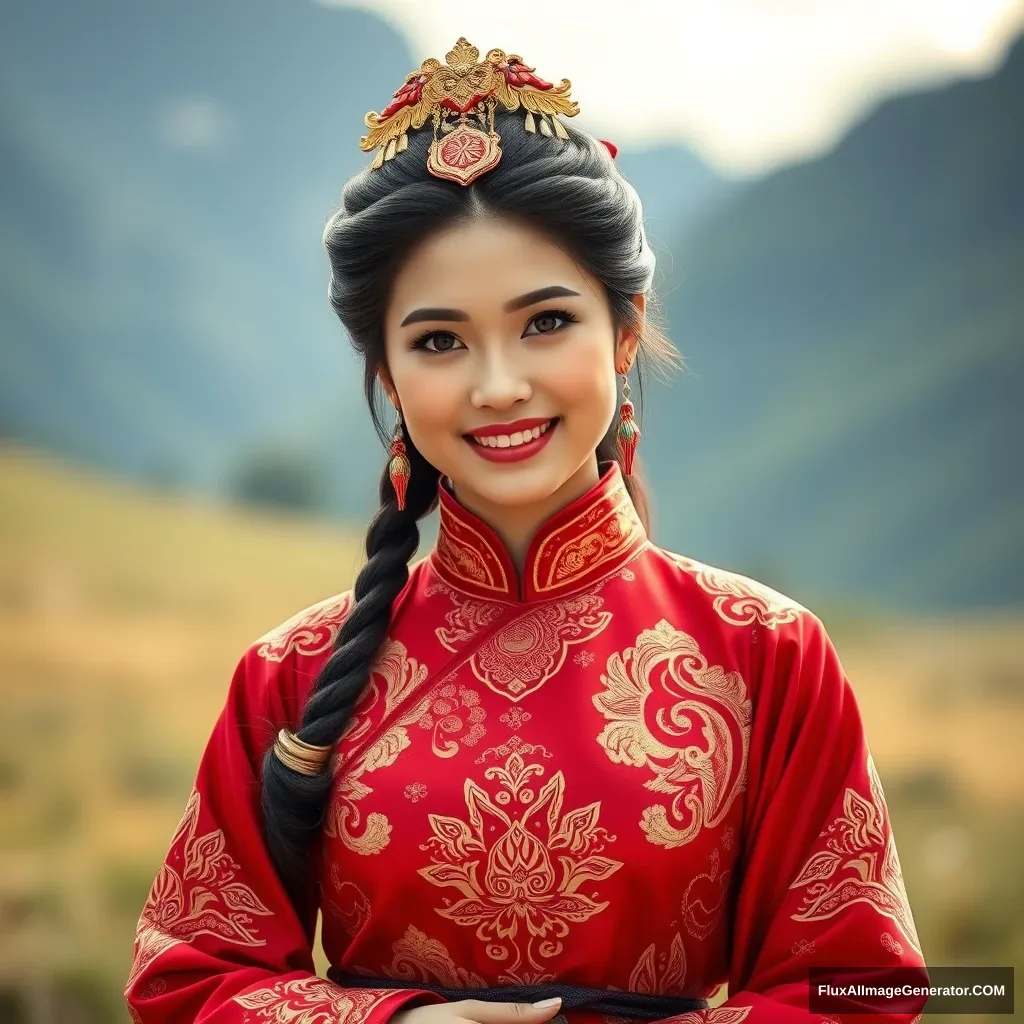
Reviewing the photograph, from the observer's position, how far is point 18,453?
5.41 meters

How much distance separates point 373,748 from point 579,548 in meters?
0.37

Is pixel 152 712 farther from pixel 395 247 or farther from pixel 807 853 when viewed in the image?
pixel 807 853

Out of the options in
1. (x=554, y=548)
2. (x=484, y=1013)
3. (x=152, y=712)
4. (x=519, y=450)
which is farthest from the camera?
(x=152, y=712)

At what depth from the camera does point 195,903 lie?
5.32ft

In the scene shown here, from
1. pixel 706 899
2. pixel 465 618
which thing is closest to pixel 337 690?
pixel 465 618

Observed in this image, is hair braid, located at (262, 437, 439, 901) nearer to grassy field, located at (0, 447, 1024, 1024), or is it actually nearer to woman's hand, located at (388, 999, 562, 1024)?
woman's hand, located at (388, 999, 562, 1024)

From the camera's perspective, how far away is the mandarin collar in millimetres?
1663

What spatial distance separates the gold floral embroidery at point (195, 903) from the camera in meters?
1.60

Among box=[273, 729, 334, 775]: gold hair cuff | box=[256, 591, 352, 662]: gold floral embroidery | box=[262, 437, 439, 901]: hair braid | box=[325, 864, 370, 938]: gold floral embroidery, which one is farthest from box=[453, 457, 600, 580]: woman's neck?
box=[325, 864, 370, 938]: gold floral embroidery

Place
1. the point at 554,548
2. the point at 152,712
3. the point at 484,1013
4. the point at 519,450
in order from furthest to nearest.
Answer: the point at 152,712 < the point at 554,548 < the point at 519,450 < the point at 484,1013

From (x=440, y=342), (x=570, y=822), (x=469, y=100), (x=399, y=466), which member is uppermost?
(x=469, y=100)

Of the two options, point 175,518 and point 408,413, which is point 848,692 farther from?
point 175,518

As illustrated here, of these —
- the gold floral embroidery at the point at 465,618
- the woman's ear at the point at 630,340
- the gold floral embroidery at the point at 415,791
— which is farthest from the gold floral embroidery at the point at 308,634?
the woman's ear at the point at 630,340

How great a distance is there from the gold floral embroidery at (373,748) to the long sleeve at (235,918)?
122mm
